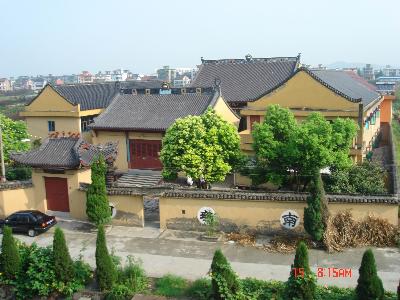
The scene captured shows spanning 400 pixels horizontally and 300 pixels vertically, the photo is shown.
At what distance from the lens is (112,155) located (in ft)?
62.2

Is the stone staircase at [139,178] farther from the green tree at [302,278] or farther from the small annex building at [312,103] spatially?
the green tree at [302,278]

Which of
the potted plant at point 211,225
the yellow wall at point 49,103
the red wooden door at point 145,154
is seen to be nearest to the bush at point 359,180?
the potted plant at point 211,225

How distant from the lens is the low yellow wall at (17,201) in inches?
736

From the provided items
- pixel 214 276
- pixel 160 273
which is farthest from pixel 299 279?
pixel 160 273

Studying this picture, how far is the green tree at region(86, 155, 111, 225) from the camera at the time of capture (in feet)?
53.8

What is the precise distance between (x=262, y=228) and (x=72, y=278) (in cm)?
645

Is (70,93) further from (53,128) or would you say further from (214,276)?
(214,276)

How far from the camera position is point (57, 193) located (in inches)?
741

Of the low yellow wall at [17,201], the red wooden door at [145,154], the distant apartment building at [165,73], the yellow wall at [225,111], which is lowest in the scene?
the low yellow wall at [17,201]

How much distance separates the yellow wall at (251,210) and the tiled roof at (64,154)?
3.46 m

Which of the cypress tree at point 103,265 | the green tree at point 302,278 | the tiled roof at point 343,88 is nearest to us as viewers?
the green tree at point 302,278

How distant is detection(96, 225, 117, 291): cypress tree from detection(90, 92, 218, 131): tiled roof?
481 inches

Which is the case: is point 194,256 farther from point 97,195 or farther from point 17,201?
point 17,201

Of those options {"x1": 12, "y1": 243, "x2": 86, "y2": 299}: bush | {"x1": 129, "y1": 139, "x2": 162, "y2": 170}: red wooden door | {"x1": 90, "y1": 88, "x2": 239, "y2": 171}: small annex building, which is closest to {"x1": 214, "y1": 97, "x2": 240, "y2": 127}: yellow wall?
{"x1": 90, "y1": 88, "x2": 239, "y2": 171}: small annex building
